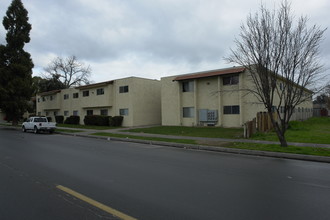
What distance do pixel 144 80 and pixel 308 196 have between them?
2716 centimetres

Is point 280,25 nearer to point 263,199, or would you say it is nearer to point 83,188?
point 263,199

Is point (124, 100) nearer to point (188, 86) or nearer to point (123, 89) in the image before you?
point (123, 89)

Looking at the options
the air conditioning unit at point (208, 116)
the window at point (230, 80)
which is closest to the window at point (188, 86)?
the air conditioning unit at point (208, 116)

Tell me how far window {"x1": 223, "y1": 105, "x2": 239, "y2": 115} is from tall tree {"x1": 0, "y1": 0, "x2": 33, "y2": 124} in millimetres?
27458

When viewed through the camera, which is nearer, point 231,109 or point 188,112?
point 231,109

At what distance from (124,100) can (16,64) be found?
16.8 m

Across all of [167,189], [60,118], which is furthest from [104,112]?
[167,189]

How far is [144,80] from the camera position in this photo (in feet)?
102

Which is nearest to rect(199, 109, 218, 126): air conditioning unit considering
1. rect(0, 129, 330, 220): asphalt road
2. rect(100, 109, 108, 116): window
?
rect(100, 109, 108, 116): window

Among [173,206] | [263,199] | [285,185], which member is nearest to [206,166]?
[285,185]

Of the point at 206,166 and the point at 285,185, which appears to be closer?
the point at 285,185

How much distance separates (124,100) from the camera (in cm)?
3023

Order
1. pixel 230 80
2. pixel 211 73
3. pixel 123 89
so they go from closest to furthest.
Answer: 1. pixel 230 80
2. pixel 211 73
3. pixel 123 89

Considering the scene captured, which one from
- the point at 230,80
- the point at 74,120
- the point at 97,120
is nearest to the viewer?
the point at 230,80
